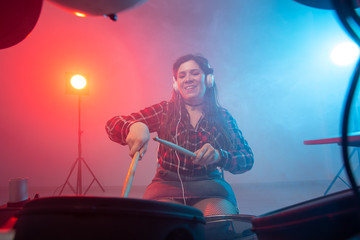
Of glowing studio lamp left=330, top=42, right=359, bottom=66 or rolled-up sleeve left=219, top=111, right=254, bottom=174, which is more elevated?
glowing studio lamp left=330, top=42, right=359, bottom=66

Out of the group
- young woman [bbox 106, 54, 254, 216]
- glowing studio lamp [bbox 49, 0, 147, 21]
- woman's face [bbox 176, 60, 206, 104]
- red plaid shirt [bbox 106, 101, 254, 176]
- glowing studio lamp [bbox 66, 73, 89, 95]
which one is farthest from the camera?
glowing studio lamp [bbox 66, 73, 89, 95]

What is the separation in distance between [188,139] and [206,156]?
331mm

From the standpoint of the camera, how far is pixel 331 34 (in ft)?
9.95

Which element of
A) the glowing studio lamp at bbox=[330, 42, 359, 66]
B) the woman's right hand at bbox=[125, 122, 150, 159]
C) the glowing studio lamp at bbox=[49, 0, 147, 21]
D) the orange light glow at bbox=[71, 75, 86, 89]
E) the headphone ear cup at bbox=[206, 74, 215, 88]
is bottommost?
the woman's right hand at bbox=[125, 122, 150, 159]

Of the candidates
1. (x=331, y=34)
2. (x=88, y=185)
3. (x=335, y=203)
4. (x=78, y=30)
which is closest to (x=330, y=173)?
(x=331, y=34)

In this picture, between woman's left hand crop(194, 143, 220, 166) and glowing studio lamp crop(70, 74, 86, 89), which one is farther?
glowing studio lamp crop(70, 74, 86, 89)

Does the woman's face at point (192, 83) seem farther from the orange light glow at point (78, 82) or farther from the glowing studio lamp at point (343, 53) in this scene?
the glowing studio lamp at point (343, 53)

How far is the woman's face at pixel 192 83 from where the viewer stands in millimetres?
1833

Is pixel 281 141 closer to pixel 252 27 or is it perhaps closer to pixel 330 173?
pixel 330 173

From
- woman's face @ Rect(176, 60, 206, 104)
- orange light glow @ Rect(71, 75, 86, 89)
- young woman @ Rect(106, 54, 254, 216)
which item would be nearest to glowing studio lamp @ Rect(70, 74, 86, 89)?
orange light glow @ Rect(71, 75, 86, 89)

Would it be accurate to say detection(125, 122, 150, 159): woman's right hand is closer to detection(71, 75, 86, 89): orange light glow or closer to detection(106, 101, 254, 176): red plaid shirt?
detection(106, 101, 254, 176): red plaid shirt

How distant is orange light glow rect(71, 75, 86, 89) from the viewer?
265cm

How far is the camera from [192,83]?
6.03ft

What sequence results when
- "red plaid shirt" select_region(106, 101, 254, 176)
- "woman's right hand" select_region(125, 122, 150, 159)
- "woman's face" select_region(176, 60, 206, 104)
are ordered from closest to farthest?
"woman's right hand" select_region(125, 122, 150, 159) → "red plaid shirt" select_region(106, 101, 254, 176) → "woman's face" select_region(176, 60, 206, 104)
